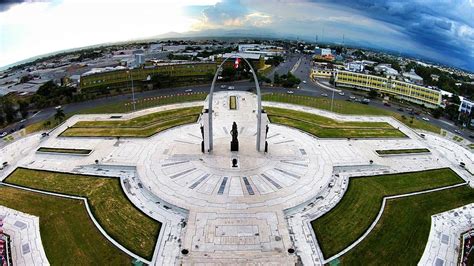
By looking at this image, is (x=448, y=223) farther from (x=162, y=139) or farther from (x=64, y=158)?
(x=64, y=158)

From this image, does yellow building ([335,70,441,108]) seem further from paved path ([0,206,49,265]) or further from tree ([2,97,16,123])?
paved path ([0,206,49,265])

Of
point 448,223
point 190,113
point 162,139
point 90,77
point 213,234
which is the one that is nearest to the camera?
point 213,234

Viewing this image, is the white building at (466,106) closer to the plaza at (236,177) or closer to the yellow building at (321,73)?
the plaza at (236,177)

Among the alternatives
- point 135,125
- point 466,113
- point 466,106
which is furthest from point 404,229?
point 466,106

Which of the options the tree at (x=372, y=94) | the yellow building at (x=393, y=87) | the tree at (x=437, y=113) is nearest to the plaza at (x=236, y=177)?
the tree at (x=437, y=113)

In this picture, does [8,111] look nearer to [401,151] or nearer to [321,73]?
[401,151]

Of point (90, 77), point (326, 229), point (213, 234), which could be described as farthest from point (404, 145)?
point (90, 77)

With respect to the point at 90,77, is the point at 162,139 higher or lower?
lower

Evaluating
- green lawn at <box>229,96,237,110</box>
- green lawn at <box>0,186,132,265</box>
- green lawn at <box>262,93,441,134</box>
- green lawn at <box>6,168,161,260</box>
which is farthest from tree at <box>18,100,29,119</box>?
green lawn at <box>262,93,441,134</box>
